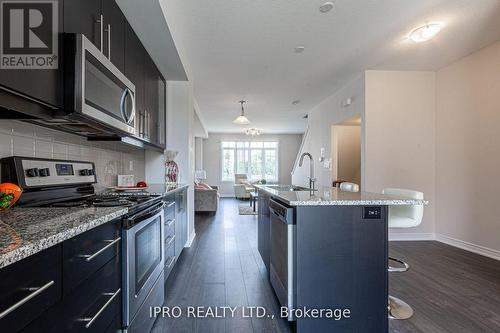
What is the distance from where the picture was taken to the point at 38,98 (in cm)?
108

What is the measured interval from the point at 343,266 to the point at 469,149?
10.5ft

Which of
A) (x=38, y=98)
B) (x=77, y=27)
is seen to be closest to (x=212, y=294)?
(x=38, y=98)

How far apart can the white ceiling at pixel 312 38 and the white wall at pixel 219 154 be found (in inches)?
235

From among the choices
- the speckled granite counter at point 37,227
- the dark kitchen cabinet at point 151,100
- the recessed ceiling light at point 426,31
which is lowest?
the speckled granite counter at point 37,227

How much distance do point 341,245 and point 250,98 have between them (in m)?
4.38

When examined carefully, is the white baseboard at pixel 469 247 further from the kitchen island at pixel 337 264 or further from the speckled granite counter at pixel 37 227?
the speckled granite counter at pixel 37 227

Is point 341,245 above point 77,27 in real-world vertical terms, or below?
below

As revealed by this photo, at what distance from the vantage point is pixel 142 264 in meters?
1.53

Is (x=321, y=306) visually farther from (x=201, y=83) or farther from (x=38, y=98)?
(x=201, y=83)

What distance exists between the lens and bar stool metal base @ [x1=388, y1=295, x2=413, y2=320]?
6.11 feet

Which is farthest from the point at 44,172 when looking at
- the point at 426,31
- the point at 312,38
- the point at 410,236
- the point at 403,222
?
the point at 410,236

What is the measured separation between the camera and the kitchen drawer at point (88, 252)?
833 millimetres

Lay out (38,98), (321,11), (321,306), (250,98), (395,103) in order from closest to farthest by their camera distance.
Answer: (38,98)
(321,306)
(321,11)
(395,103)
(250,98)

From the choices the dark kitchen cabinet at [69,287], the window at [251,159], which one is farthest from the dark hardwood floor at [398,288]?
the window at [251,159]
